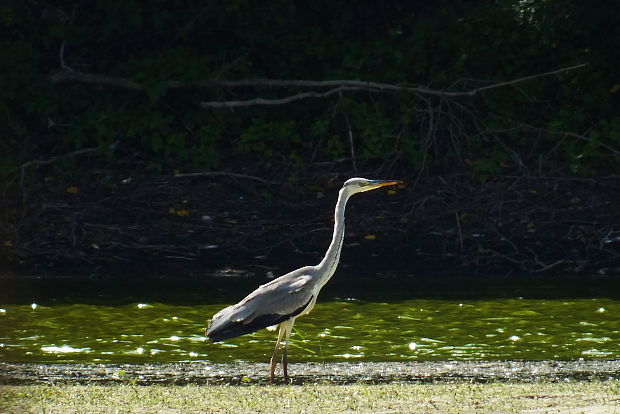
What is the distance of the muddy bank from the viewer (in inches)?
344

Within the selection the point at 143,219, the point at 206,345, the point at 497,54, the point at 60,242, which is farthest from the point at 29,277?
the point at 497,54

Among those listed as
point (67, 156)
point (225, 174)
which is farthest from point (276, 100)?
point (67, 156)

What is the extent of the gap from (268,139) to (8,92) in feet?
11.7

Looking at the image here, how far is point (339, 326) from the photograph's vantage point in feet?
35.8

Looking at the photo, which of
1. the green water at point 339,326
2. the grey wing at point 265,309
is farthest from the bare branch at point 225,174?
the grey wing at point 265,309

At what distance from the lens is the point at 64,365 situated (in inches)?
374

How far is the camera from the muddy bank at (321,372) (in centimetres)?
875

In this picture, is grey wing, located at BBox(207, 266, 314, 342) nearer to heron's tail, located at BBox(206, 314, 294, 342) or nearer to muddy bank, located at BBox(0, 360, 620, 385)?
heron's tail, located at BBox(206, 314, 294, 342)

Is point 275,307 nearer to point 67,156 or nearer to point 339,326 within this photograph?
Result: point 339,326

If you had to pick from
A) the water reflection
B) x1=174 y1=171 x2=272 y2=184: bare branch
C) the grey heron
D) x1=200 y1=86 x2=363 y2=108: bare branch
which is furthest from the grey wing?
x1=200 y1=86 x2=363 y2=108: bare branch

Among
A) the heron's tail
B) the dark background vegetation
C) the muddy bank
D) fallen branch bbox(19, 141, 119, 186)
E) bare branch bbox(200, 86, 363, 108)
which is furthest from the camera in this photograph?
bare branch bbox(200, 86, 363, 108)

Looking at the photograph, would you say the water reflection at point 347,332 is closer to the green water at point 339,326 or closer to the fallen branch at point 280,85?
the green water at point 339,326

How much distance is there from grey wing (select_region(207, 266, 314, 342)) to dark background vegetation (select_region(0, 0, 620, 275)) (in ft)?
17.5

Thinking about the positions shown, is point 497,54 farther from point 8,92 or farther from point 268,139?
point 8,92
